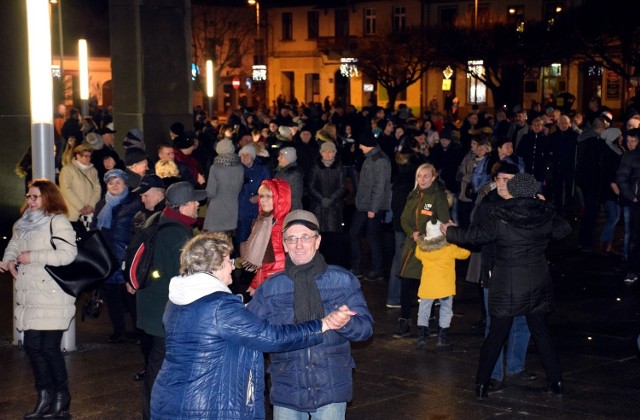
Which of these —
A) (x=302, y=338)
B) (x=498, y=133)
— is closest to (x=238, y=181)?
(x=302, y=338)

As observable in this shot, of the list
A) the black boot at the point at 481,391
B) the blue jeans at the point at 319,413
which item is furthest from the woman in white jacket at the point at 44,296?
the black boot at the point at 481,391

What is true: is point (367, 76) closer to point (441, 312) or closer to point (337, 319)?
point (441, 312)

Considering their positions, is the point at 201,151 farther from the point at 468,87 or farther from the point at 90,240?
the point at 468,87

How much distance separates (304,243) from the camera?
5.82 meters

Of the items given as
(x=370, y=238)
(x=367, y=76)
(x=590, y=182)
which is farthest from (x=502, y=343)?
(x=367, y=76)

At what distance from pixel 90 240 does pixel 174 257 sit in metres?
0.97

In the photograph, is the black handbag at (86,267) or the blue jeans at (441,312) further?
the blue jeans at (441,312)

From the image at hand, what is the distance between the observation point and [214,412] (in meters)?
5.01

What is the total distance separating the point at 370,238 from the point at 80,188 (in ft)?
12.9

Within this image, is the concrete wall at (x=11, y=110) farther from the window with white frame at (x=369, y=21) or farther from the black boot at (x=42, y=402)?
the window with white frame at (x=369, y=21)

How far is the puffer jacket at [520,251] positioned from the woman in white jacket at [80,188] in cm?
589

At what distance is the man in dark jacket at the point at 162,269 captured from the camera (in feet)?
24.5

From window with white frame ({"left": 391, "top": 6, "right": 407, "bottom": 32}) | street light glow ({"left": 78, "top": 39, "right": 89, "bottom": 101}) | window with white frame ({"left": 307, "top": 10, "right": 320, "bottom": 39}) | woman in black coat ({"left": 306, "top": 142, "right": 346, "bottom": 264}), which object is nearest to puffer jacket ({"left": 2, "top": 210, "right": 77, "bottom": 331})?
woman in black coat ({"left": 306, "top": 142, "right": 346, "bottom": 264})

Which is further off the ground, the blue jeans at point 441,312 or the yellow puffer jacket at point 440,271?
the yellow puffer jacket at point 440,271
